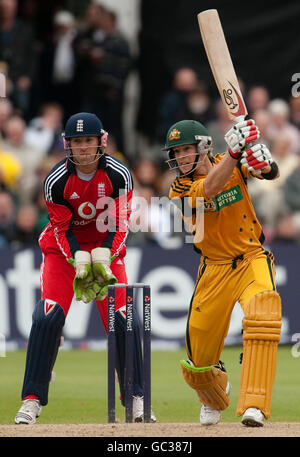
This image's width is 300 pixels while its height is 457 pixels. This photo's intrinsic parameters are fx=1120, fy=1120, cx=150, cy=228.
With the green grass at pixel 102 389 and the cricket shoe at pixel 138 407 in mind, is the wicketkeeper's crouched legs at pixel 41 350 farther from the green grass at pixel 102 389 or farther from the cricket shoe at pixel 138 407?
the cricket shoe at pixel 138 407

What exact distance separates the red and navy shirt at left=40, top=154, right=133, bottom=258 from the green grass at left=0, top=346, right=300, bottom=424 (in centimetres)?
147

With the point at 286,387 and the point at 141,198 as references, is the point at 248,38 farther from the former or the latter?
the point at 286,387

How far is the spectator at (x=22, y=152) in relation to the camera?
14398 millimetres

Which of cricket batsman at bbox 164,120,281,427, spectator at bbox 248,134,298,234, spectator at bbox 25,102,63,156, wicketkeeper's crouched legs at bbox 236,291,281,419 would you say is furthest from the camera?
spectator at bbox 25,102,63,156

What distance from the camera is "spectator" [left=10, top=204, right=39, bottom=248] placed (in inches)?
542

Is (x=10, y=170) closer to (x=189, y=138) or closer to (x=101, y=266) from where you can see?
(x=101, y=266)

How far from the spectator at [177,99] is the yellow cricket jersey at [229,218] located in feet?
24.0

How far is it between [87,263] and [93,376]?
11.7 ft

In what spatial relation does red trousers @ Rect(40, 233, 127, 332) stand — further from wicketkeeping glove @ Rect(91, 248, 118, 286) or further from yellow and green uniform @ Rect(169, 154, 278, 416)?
yellow and green uniform @ Rect(169, 154, 278, 416)

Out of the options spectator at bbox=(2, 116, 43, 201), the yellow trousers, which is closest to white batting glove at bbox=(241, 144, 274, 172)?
the yellow trousers

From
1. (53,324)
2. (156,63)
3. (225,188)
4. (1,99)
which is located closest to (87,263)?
(53,324)

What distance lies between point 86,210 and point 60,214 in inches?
7.8

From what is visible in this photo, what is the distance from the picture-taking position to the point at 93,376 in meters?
11.6

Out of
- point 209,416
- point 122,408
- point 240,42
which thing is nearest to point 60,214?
point 209,416
